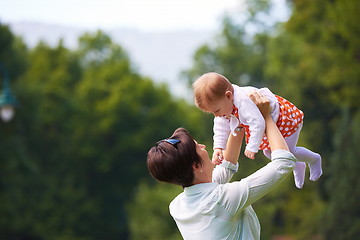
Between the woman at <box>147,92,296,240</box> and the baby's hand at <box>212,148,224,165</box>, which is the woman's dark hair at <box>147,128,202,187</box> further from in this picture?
the baby's hand at <box>212,148,224,165</box>

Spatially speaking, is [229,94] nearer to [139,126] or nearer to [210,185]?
[210,185]

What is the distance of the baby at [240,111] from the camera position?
347 cm

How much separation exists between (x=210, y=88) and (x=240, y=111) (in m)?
0.18

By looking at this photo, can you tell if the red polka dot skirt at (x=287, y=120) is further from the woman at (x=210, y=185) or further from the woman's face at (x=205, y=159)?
the woman's face at (x=205, y=159)

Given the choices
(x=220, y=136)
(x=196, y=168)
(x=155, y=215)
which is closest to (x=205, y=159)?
(x=196, y=168)

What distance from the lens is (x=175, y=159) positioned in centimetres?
329

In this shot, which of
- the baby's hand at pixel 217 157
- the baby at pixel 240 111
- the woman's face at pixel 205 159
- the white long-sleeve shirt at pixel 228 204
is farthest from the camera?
the baby's hand at pixel 217 157

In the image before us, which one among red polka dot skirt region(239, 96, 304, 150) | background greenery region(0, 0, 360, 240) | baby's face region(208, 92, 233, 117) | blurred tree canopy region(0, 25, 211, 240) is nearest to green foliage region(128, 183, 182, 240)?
background greenery region(0, 0, 360, 240)

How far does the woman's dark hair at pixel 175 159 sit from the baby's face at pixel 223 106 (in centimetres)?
28

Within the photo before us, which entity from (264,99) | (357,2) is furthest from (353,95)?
(264,99)

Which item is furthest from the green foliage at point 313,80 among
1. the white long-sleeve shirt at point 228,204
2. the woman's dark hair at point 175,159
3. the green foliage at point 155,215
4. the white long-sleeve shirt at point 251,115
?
the woman's dark hair at point 175,159

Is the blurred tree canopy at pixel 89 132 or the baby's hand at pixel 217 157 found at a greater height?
the blurred tree canopy at pixel 89 132

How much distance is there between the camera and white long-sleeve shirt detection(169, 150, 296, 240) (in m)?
3.21

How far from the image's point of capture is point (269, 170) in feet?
10.5
